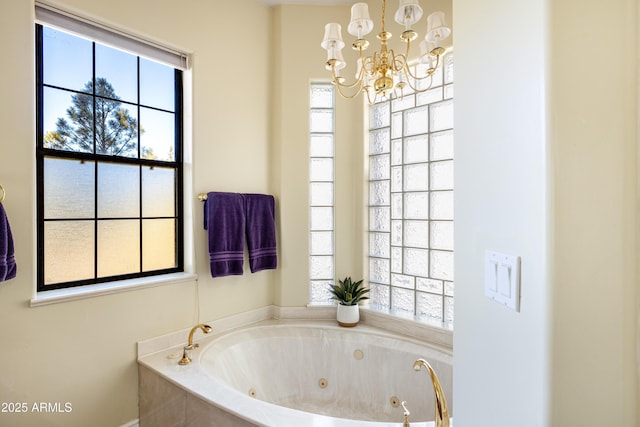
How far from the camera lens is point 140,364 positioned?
2041 mm

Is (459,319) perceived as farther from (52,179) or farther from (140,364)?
(52,179)

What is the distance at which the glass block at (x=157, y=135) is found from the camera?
223 centimetres

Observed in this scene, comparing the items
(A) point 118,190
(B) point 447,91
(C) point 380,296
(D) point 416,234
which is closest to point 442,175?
(D) point 416,234

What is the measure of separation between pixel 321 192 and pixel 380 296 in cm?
101

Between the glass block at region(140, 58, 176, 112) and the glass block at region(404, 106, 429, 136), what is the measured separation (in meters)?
1.74

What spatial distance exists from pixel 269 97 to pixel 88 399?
2.44m

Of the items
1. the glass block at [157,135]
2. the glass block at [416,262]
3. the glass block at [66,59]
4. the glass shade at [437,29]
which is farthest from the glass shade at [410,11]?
the glass block at [66,59]

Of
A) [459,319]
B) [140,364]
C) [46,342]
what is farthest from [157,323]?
[459,319]

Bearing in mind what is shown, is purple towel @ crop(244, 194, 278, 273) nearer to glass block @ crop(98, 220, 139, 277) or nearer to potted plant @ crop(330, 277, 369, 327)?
potted plant @ crop(330, 277, 369, 327)

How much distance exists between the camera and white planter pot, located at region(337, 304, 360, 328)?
260 centimetres

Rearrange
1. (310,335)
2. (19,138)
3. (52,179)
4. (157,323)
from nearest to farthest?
1. (19,138)
2. (52,179)
3. (157,323)
4. (310,335)

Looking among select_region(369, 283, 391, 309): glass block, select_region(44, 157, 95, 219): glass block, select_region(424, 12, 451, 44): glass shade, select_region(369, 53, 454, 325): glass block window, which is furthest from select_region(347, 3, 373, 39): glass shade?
select_region(369, 283, 391, 309): glass block

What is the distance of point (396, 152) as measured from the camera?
105 inches

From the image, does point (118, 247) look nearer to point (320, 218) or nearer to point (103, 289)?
point (103, 289)
